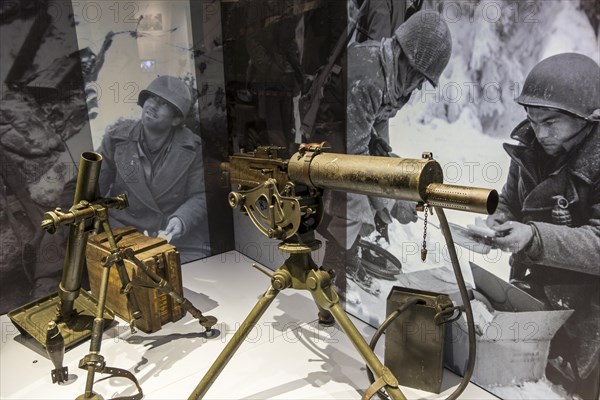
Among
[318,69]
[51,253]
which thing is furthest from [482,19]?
[51,253]

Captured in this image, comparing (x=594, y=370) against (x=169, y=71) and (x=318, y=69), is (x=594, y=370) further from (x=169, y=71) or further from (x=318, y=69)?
(x=169, y=71)

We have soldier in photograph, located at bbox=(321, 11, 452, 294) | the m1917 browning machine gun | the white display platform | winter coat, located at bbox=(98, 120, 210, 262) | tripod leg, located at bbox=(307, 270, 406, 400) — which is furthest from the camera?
winter coat, located at bbox=(98, 120, 210, 262)

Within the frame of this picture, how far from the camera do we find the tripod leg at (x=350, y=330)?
6.02 ft

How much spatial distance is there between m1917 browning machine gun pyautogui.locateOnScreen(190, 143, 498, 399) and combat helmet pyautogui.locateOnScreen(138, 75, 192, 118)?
1445 mm

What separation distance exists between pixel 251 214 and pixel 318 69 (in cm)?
112

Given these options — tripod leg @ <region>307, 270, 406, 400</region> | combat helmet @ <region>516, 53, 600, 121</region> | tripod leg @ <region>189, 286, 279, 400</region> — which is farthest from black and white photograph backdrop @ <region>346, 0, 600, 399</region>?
tripod leg @ <region>189, 286, 279, 400</region>

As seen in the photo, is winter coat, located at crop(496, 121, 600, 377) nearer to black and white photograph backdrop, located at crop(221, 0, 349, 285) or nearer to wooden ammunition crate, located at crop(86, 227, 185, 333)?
black and white photograph backdrop, located at crop(221, 0, 349, 285)

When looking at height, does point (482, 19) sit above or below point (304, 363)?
above

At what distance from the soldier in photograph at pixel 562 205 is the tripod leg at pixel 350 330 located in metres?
0.74

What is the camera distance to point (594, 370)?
73.4 inches

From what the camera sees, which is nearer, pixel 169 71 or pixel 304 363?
pixel 304 363

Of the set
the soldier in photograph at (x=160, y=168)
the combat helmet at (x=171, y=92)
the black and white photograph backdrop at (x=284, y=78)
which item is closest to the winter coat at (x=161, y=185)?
the soldier in photograph at (x=160, y=168)

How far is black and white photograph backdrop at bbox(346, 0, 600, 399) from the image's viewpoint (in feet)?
5.90

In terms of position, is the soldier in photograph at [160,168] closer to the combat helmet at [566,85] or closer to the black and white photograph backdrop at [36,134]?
the black and white photograph backdrop at [36,134]
